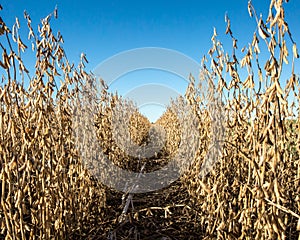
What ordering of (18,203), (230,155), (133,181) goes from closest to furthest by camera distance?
(18,203)
(230,155)
(133,181)

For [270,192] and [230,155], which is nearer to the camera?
[270,192]

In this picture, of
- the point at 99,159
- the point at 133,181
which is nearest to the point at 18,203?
the point at 99,159

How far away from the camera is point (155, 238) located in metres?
2.93

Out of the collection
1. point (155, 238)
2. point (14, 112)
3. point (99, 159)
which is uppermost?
point (99, 159)

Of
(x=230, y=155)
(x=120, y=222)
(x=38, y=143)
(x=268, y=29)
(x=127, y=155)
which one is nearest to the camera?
(x=268, y=29)

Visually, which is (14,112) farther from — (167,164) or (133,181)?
(167,164)

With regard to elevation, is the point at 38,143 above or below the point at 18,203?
above

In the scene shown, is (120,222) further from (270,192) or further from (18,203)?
(270,192)

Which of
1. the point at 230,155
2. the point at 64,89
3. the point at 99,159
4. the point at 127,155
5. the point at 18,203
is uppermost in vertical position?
the point at 127,155

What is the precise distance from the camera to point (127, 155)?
6254 millimetres

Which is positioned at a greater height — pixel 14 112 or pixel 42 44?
pixel 42 44

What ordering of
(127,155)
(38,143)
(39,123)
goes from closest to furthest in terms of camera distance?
(39,123) → (38,143) → (127,155)

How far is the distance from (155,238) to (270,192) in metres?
1.71

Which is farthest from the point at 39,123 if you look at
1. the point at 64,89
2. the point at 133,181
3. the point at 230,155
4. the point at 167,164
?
the point at 167,164
